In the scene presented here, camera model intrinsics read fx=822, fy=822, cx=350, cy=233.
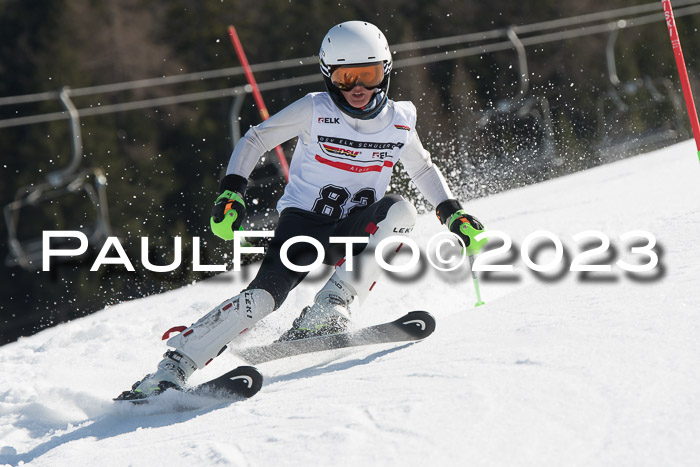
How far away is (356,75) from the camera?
3.39 metres

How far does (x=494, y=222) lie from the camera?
6594mm

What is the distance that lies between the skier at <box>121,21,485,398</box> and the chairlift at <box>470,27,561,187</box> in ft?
25.8

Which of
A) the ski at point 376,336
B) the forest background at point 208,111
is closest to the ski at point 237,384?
the ski at point 376,336

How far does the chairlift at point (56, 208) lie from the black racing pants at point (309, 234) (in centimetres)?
707

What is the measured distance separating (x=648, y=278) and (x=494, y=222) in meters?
3.49

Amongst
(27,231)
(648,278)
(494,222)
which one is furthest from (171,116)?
(648,278)

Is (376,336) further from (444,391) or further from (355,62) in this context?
(355,62)

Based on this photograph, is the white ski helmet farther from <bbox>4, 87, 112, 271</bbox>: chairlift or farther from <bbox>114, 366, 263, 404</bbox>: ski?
<bbox>4, 87, 112, 271</bbox>: chairlift

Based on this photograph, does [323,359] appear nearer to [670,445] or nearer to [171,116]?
[670,445]

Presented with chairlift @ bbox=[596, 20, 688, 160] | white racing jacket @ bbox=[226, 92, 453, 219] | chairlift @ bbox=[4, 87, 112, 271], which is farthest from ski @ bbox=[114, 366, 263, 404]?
chairlift @ bbox=[596, 20, 688, 160]

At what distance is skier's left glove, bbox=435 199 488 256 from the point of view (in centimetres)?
344

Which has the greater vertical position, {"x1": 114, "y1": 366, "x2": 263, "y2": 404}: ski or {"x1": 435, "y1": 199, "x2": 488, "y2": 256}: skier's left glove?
{"x1": 435, "y1": 199, "x2": 488, "y2": 256}: skier's left glove

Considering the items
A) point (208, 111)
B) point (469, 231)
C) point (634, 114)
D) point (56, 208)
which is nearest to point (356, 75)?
point (469, 231)

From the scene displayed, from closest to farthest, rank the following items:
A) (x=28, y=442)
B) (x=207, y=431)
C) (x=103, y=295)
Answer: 1. (x=207, y=431)
2. (x=28, y=442)
3. (x=103, y=295)
